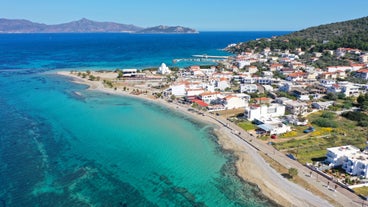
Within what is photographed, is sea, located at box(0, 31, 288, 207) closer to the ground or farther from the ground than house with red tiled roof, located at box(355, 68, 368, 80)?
closer to the ground

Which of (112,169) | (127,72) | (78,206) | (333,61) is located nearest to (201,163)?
(112,169)

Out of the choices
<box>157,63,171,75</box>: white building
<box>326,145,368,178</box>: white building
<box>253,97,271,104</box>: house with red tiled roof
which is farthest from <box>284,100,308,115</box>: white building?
<box>157,63,171,75</box>: white building

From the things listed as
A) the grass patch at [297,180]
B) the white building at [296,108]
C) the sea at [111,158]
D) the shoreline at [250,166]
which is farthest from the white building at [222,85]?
the grass patch at [297,180]

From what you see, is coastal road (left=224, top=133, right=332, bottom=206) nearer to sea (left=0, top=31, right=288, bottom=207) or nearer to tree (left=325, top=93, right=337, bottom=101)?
sea (left=0, top=31, right=288, bottom=207)

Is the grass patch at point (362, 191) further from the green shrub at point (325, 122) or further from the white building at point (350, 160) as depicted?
the green shrub at point (325, 122)

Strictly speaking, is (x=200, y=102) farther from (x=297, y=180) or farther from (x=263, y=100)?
(x=297, y=180)

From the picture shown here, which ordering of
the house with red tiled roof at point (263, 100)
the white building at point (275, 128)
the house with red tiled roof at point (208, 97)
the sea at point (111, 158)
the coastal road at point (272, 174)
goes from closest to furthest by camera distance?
the coastal road at point (272, 174) < the sea at point (111, 158) < the white building at point (275, 128) < the house with red tiled roof at point (263, 100) < the house with red tiled roof at point (208, 97)
